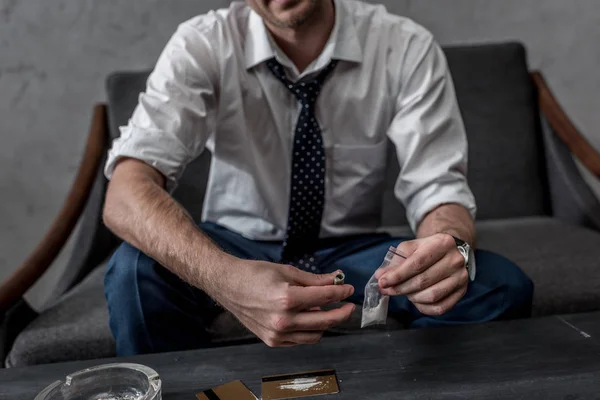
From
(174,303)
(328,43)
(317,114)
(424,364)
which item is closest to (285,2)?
(328,43)

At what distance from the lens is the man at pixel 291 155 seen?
1.05 meters

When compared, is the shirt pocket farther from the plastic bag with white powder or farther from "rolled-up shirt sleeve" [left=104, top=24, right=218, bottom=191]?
the plastic bag with white powder

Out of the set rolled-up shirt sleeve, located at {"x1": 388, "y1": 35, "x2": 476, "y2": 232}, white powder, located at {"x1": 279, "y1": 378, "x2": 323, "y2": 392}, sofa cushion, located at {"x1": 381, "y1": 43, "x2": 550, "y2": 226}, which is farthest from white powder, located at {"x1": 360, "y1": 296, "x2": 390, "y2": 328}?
sofa cushion, located at {"x1": 381, "y1": 43, "x2": 550, "y2": 226}

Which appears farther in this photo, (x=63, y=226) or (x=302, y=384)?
(x=63, y=226)

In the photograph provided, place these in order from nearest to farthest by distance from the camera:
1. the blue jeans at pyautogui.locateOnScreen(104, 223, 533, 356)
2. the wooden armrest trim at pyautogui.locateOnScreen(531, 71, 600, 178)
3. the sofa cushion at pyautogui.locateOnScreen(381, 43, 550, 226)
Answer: the blue jeans at pyautogui.locateOnScreen(104, 223, 533, 356) → the wooden armrest trim at pyautogui.locateOnScreen(531, 71, 600, 178) → the sofa cushion at pyautogui.locateOnScreen(381, 43, 550, 226)

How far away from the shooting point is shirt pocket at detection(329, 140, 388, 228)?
50.3 inches

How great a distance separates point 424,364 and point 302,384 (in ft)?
0.54

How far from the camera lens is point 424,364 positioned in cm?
82

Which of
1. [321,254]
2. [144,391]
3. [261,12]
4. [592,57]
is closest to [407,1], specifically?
[592,57]

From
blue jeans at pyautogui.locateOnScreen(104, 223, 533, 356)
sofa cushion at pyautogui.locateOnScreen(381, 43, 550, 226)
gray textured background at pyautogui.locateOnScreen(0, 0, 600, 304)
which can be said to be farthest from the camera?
gray textured background at pyautogui.locateOnScreen(0, 0, 600, 304)

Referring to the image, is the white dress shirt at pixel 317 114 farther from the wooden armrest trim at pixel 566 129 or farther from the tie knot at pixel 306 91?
the wooden armrest trim at pixel 566 129

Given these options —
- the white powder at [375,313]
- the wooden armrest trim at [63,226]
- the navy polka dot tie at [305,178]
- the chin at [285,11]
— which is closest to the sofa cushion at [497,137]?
the navy polka dot tie at [305,178]

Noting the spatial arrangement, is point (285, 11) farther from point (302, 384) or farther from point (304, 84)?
point (302, 384)

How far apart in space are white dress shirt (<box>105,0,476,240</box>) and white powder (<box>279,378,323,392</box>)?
1.57 feet
